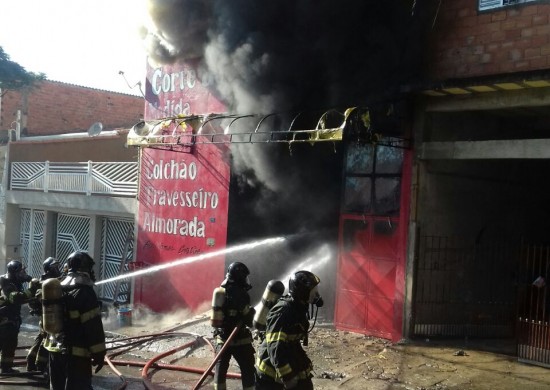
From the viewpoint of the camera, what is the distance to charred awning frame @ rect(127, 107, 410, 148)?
8.71 metres

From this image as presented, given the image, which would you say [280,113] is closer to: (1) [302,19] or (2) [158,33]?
(1) [302,19]

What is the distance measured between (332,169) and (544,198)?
13.9 ft

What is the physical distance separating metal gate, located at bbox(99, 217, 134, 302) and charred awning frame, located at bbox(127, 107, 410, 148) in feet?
11.5

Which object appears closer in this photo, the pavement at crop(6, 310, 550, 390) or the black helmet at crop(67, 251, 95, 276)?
the black helmet at crop(67, 251, 95, 276)

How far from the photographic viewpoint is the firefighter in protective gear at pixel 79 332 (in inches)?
222

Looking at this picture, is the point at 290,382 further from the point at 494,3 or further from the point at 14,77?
the point at 14,77

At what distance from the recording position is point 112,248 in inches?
637

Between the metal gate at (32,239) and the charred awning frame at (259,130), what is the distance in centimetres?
773

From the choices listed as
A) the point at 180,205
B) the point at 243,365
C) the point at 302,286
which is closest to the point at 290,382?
the point at 302,286

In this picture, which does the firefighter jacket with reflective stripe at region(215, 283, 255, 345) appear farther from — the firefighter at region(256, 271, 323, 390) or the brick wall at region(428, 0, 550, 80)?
Result: the brick wall at region(428, 0, 550, 80)

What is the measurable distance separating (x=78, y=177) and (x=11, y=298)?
8963 millimetres

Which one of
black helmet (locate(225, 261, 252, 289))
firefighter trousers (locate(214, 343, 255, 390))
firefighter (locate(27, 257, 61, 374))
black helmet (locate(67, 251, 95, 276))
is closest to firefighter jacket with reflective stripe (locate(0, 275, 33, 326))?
firefighter (locate(27, 257, 61, 374))

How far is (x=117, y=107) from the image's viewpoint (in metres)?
26.4

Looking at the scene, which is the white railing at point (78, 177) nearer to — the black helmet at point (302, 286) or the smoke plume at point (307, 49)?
the smoke plume at point (307, 49)
